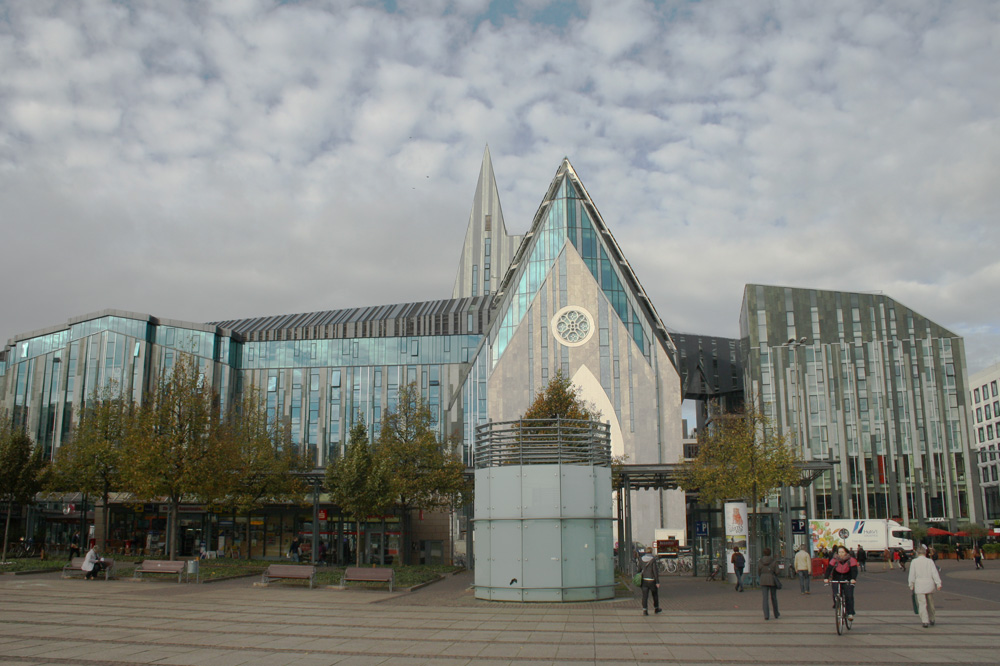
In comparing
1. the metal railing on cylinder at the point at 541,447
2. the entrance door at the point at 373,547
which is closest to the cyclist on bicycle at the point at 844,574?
the metal railing on cylinder at the point at 541,447

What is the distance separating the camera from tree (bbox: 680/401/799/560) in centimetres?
3234

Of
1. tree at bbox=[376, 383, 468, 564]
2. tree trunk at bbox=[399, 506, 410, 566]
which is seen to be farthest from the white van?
tree at bbox=[376, 383, 468, 564]

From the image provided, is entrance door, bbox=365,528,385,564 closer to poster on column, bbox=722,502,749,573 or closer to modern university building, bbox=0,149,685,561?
modern university building, bbox=0,149,685,561

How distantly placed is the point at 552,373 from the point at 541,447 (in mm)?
34375

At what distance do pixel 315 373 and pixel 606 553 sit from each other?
53.5m

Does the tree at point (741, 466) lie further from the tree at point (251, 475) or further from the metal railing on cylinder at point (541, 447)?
the tree at point (251, 475)

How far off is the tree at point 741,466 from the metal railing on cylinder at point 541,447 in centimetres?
1019

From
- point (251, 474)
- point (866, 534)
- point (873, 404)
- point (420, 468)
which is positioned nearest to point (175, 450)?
point (251, 474)

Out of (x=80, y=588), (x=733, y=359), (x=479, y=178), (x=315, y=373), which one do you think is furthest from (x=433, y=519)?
(x=479, y=178)

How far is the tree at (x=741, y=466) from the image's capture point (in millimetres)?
32344

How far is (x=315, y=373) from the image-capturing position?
73.3 metres

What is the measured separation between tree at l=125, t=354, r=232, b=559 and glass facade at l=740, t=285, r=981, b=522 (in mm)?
64999

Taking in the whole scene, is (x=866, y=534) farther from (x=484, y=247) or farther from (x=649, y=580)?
(x=484, y=247)

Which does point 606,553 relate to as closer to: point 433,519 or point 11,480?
point 11,480
